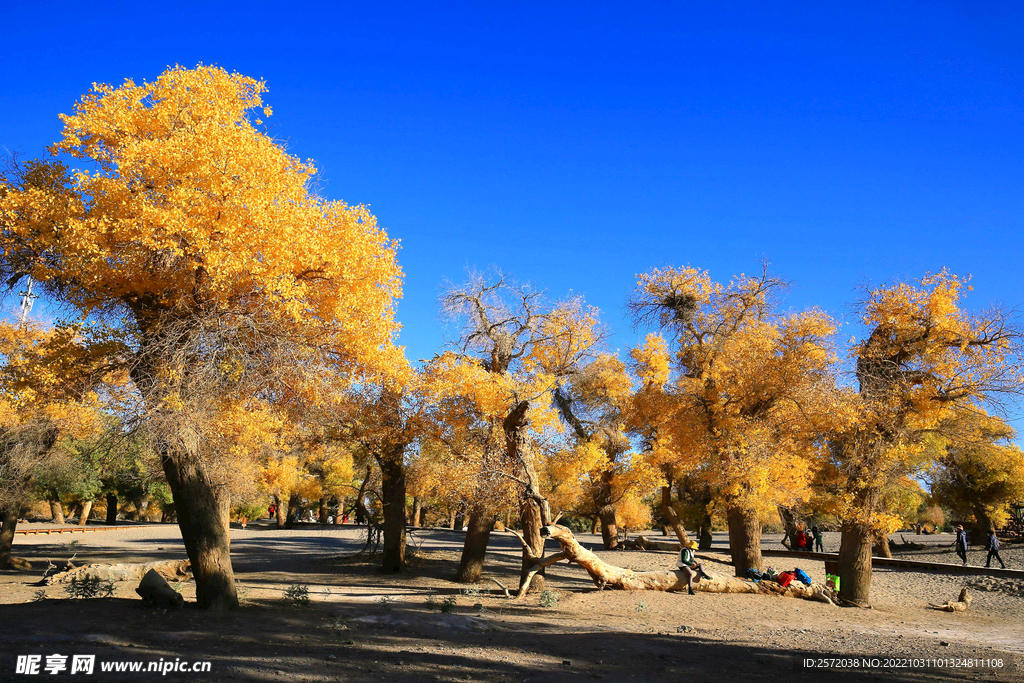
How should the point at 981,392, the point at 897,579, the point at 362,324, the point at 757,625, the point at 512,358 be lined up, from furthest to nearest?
the point at 897,579, the point at 512,358, the point at 981,392, the point at 757,625, the point at 362,324

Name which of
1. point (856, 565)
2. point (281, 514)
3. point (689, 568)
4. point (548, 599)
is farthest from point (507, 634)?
point (281, 514)

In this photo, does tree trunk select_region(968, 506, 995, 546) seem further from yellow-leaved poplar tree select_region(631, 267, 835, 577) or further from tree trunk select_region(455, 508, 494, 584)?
tree trunk select_region(455, 508, 494, 584)

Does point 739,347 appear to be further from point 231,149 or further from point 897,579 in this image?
point 231,149

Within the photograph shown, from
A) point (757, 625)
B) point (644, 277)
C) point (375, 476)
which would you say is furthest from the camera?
point (375, 476)

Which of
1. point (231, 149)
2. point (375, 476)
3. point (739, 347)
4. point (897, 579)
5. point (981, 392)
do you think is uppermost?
point (231, 149)

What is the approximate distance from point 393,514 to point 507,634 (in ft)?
33.9

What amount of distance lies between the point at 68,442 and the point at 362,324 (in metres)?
13.8

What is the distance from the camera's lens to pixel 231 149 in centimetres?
980

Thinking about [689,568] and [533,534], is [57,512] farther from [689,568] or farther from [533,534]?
[689,568]

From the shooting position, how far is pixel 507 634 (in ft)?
33.3

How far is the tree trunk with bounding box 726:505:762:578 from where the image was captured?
18.2m

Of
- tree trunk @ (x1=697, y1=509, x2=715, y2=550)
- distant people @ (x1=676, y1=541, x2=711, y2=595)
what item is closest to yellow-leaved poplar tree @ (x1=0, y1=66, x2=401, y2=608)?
distant people @ (x1=676, y1=541, x2=711, y2=595)

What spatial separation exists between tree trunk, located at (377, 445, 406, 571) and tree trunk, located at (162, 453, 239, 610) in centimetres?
853

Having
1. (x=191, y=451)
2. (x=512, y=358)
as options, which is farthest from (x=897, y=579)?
(x=191, y=451)
